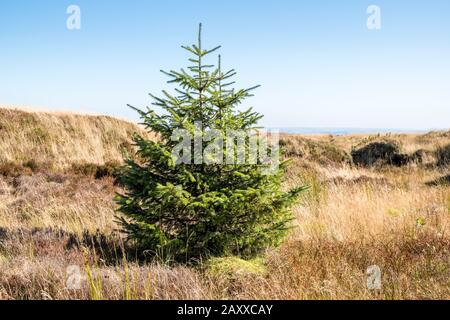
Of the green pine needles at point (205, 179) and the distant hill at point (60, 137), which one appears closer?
the green pine needles at point (205, 179)

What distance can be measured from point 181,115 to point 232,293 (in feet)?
6.81

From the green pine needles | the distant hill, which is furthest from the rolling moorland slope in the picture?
the distant hill

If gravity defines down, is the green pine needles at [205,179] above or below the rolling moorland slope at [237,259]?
above

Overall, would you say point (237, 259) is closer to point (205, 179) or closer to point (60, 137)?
point (205, 179)

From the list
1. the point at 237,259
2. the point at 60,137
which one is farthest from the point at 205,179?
the point at 60,137

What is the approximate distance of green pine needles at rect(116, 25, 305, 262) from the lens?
4.70 m

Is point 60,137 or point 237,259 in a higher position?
point 60,137

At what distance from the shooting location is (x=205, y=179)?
4.79 metres

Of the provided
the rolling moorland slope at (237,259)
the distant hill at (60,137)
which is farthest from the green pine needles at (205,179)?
the distant hill at (60,137)

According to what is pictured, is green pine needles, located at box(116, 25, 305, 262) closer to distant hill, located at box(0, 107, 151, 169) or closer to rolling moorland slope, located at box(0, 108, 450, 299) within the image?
rolling moorland slope, located at box(0, 108, 450, 299)

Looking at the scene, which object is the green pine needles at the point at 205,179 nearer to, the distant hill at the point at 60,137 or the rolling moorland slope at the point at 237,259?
the rolling moorland slope at the point at 237,259

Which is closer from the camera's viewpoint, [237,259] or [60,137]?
[237,259]

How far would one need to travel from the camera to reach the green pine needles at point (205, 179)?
4.70 meters
